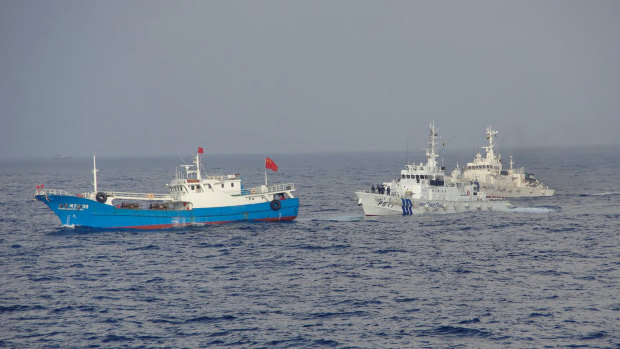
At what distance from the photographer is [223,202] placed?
67188mm

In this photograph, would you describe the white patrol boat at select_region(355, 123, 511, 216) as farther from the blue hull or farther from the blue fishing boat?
the blue hull

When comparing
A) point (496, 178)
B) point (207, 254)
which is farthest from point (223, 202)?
point (496, 178)

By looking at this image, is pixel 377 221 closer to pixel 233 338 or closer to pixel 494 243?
pixel 494 243

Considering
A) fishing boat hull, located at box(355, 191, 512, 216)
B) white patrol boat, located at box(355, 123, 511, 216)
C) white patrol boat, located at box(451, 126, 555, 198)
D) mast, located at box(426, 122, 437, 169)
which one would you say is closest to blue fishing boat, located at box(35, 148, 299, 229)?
fishing boat hull, located at box(355, 191, 512, 216)

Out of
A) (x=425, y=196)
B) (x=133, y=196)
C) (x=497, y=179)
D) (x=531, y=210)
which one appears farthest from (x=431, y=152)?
(x=133, y=196)

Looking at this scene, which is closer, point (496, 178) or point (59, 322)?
point (59, 322)

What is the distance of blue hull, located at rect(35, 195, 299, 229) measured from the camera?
62.8m

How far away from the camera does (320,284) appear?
42.1m

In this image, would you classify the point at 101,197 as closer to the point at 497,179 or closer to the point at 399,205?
the point at 399,205

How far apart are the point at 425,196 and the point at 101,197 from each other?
119 feet

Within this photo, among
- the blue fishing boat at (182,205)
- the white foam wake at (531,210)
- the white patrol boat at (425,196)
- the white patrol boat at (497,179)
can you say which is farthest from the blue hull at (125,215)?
the white patrol boat at (497,179)

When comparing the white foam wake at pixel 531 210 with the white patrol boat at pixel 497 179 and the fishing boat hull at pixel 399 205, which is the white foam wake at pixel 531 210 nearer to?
the fishing boat hull at pixel 399 205

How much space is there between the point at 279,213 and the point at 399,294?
31.8 m

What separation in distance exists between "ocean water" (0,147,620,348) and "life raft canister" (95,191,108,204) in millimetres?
3415
